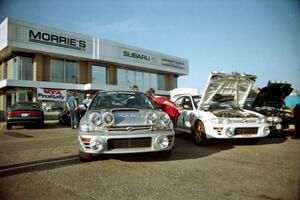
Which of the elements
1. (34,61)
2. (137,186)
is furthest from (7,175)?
(34,61)

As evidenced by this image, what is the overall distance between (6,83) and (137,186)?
1800cm

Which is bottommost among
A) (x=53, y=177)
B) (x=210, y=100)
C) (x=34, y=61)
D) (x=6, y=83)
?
(x=53, y=177)

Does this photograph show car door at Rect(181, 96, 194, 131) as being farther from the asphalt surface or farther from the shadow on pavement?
the shadow on pavement

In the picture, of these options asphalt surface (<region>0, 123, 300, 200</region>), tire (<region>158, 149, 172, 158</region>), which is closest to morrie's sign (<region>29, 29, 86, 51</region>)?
asphalt surface (<region>0, 123, 300, 200</region>)

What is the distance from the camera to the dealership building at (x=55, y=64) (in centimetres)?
1820

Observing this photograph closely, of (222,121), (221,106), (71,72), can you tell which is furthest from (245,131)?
(71,72)

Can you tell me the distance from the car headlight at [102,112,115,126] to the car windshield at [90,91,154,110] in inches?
29.6

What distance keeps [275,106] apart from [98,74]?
19.4 m

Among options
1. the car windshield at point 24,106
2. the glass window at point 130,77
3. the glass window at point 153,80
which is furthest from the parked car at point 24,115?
the glass window at point 153,80

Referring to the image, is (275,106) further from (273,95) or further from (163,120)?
(163,120)

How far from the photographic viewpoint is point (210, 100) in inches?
271

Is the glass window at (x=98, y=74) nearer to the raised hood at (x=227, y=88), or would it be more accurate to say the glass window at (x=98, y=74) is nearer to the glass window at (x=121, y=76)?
the glass window at (x=121, y=76)

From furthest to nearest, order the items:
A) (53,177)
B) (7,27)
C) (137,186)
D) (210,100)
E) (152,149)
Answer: (7,27), (210,100), (152,149), (53,177), (137,186)

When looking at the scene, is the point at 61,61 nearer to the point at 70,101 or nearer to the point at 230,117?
the point at 70,101
